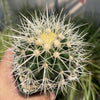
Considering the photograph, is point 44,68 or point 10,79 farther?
point 10,79

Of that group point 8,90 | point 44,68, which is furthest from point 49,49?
point 8,90

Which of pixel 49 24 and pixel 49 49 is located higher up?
pixel 49 24

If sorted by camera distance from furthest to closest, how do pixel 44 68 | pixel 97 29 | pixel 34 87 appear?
pixel 97 29 < pixel 34 87 < pixel 44 68

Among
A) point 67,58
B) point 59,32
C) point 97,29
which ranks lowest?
point 67,58

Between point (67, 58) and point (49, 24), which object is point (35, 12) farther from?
point (67, 58)

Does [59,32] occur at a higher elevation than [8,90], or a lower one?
higher

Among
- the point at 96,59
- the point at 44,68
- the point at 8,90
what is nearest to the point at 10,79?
the point at 8,90

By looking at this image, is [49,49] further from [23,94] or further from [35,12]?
[23,94]

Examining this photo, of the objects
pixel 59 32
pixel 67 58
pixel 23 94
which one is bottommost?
pixel 23 94

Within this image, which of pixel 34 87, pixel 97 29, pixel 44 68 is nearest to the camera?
pixel 44 68
